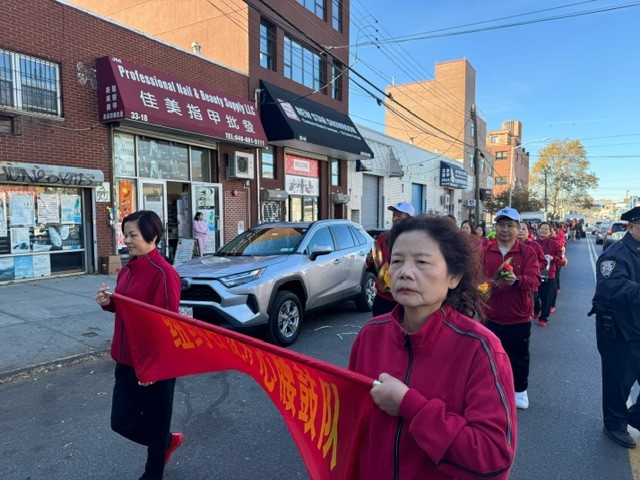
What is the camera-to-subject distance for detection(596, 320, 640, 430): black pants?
10.8 feet

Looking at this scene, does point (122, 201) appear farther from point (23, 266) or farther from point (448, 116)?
point (448, 116)

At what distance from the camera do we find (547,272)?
7.61 metres

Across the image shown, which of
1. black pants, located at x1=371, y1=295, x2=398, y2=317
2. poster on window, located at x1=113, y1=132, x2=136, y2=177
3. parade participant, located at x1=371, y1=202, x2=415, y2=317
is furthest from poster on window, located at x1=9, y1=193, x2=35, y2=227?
black pants, located at x1=371, y1=295, x2=398, y2=317

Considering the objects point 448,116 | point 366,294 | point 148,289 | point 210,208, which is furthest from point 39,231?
point 448,116

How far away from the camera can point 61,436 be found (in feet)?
11.5

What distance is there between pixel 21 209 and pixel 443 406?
1065 cm

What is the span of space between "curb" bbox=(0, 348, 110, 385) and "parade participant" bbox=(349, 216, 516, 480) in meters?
4.74

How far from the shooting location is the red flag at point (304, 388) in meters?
1.55

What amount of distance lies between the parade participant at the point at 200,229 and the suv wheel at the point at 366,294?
6307mm

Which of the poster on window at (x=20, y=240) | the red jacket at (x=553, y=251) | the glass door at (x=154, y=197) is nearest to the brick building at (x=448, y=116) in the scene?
the glass door at (x=154, y=197)

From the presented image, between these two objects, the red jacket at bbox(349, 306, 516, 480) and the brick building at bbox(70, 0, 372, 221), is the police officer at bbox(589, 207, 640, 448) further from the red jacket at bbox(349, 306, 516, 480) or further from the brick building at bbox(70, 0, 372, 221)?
the brick building at bbox(70, 0, 372, 221)

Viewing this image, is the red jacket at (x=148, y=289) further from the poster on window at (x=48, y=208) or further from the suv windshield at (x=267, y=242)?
the poster on window at (x=48, y=208)

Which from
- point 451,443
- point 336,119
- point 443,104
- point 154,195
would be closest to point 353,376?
point 451,443

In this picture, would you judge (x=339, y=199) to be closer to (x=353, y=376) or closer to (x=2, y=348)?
(x=2, y=348)
